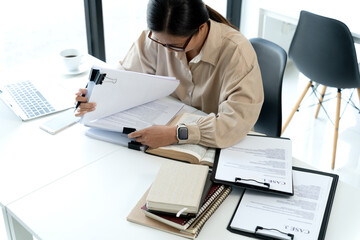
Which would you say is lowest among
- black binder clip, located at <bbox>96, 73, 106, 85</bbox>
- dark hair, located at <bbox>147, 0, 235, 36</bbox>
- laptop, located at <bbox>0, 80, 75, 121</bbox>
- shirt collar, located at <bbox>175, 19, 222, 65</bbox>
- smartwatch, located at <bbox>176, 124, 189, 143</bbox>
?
laptop, located at <bbox>0, 80, 75, 121</bbox>

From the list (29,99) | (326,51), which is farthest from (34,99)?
(326,51)

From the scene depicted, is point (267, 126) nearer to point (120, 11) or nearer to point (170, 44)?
point (170, 44)

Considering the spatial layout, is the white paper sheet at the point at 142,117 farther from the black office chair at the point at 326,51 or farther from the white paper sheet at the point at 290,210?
the black office chair at the point at 326,51

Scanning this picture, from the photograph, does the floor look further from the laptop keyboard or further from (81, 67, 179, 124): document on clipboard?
the laptop keyboard

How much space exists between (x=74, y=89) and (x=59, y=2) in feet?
3.25

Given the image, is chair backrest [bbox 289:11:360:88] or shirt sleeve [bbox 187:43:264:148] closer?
shirt sleeve [bbox 187:43:264:148]

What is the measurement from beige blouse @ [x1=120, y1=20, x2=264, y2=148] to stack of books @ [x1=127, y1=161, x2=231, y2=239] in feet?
0.63

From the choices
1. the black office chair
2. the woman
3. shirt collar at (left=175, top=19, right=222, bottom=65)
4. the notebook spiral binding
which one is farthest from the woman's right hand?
the black office chair

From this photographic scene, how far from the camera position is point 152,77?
1580 mm

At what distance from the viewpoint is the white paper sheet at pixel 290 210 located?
1.15 m

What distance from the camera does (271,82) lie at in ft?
5.86

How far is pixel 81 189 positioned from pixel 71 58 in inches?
30.1

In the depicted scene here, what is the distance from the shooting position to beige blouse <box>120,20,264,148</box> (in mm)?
1447

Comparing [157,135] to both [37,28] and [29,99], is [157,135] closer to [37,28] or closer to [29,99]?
[29,99]
